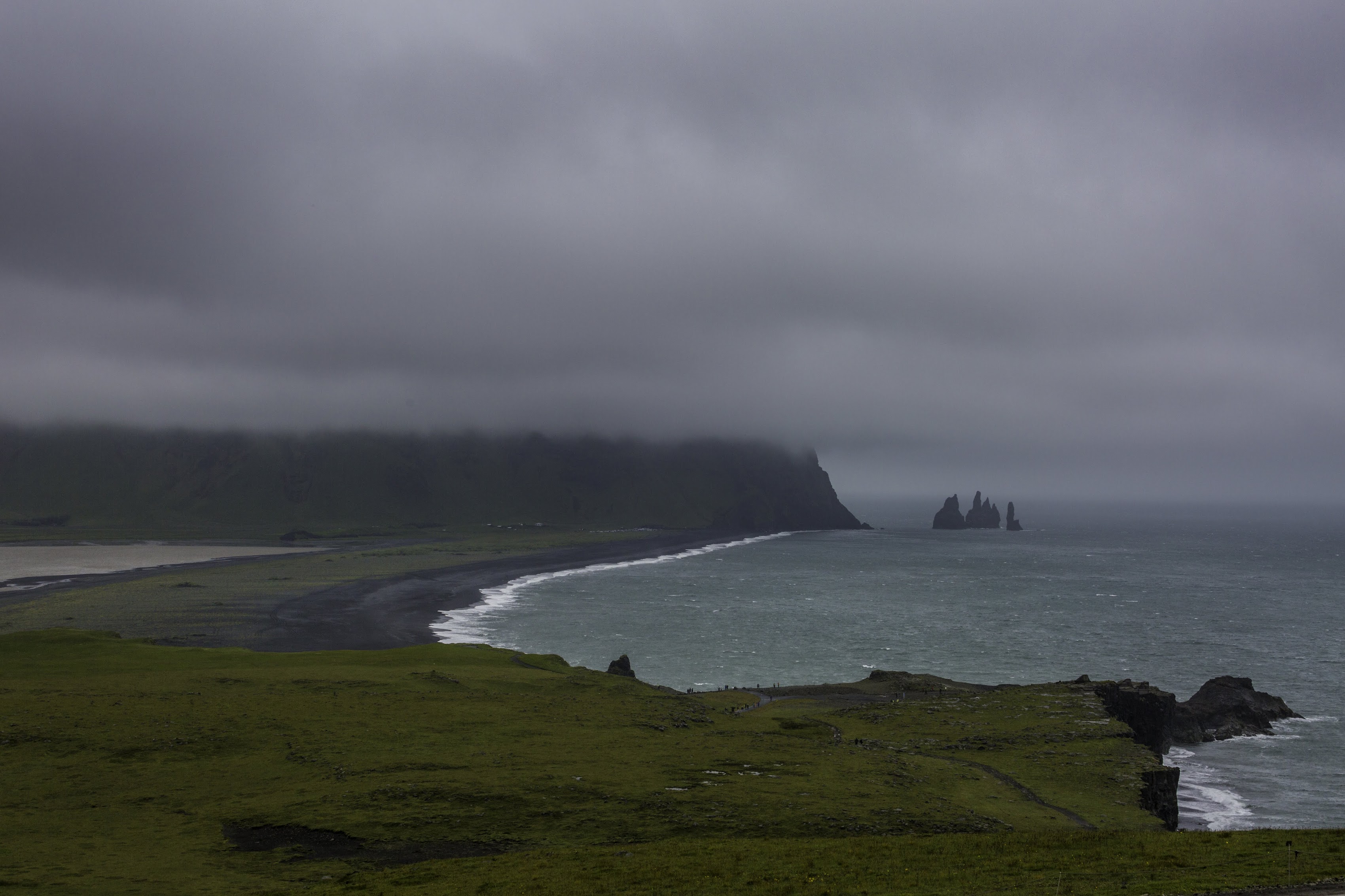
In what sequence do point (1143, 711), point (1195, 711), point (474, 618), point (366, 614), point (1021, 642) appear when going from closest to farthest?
point (1143, 711) < point (1195, 711) < point (1021, 642) < point (366, 614) < point (474, 618)

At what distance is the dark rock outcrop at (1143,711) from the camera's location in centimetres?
7625

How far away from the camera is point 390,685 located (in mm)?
70875

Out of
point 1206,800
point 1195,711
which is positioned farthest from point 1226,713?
point 1206,800

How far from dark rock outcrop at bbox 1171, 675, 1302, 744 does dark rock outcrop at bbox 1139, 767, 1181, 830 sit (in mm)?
26785

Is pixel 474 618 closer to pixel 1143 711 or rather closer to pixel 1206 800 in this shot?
pixel 1143 711

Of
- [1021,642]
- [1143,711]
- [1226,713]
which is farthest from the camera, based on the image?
[1021,642]

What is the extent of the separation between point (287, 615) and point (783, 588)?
341 feet

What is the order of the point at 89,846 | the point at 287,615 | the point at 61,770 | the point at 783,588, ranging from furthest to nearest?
the point at 783,588 → the point at 287,615 → the point at 61,770 → the point at 89,846

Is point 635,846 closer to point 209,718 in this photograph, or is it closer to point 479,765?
point 479,765

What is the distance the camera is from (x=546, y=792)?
47375mm

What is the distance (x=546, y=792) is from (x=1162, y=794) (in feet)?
133

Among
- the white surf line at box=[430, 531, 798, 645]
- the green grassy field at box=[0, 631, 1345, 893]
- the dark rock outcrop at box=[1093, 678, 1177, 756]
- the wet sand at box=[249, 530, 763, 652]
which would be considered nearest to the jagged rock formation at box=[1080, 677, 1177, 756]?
the dark rock outcrop at box=[1093, 678, 1177, 756]

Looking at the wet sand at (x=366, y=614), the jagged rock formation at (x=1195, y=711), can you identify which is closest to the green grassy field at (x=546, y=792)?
the jagged rock formation at (x=1195, y=711)

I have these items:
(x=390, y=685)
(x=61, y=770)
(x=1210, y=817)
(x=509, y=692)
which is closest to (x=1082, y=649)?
(x=1210, y=817)
